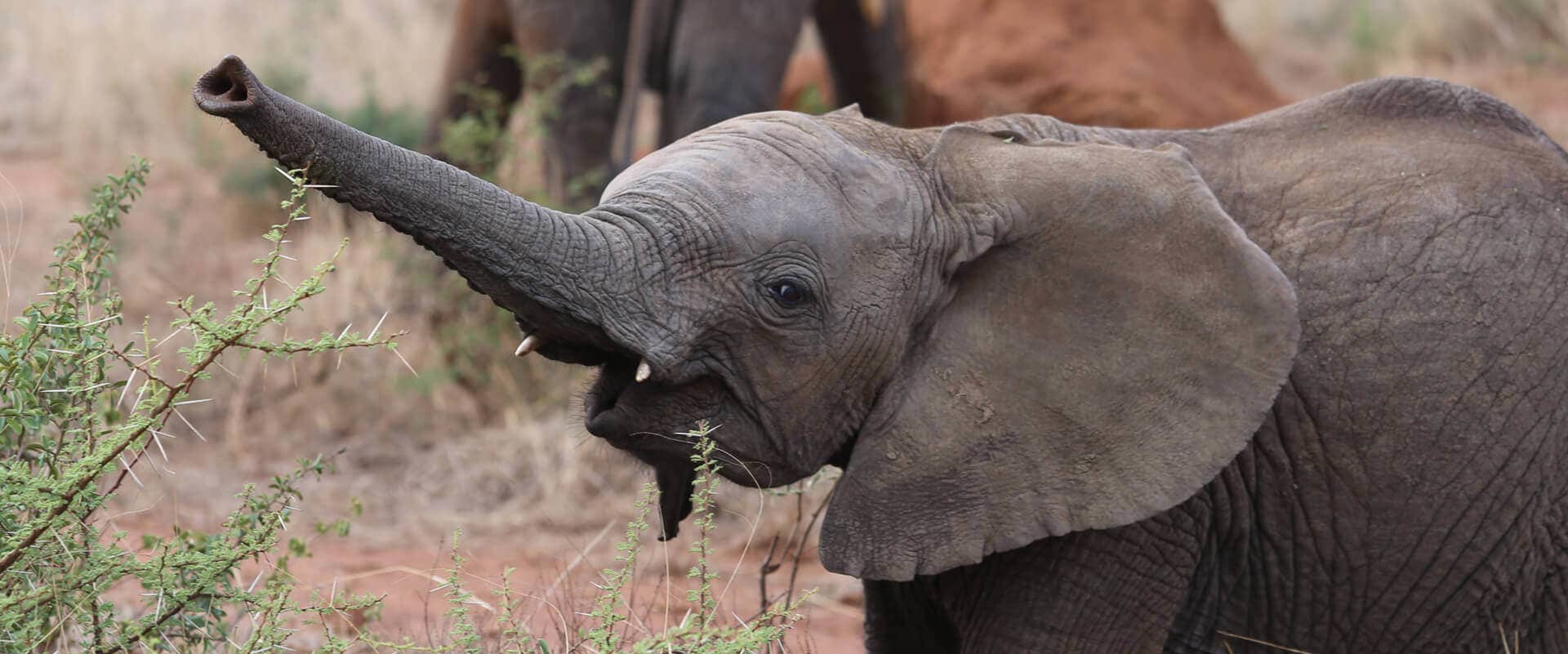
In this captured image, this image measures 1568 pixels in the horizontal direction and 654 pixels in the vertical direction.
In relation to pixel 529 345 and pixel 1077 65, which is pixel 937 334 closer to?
pixel 529 345

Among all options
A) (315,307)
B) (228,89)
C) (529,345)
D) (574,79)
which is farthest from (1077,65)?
(228,89)

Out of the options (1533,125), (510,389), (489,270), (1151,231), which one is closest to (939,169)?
(1151,231)

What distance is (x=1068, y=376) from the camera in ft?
10.1

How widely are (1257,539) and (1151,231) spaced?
65 centimetres

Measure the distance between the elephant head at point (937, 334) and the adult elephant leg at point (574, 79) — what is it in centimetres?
367

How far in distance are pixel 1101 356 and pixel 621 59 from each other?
4.15 meters

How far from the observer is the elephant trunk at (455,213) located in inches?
101

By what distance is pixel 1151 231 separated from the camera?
10.1 ft

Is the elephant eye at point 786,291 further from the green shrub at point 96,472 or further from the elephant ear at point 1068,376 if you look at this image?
the green shrub at point 96,472

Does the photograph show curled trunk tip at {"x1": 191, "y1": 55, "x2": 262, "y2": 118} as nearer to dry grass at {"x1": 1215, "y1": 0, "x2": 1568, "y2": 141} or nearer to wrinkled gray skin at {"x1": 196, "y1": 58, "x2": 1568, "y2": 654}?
wrinkled gray skin at {"x1": 196, "y1": 58, "x2": 1568, "y2": 654}

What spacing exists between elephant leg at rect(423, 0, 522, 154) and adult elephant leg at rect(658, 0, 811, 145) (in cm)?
139

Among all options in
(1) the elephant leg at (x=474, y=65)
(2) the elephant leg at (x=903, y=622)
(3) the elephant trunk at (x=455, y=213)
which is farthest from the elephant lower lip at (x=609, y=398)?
(1) the elephant leg at (x=474, y=65)

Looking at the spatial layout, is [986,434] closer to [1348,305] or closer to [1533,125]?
[1348,305]

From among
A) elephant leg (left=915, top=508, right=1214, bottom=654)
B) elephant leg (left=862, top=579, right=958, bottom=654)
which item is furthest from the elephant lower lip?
elephant leg (left=862, top=579, right=958, bottom=654)
